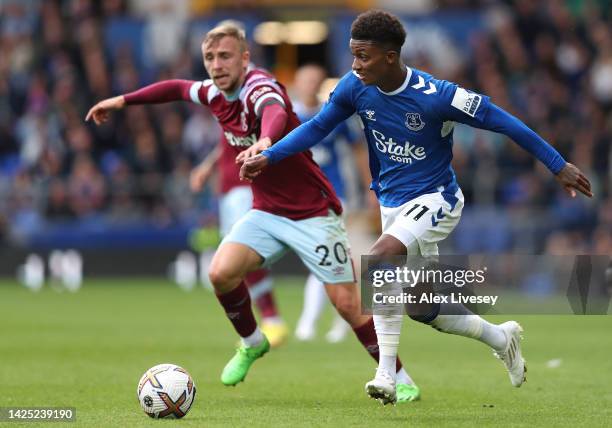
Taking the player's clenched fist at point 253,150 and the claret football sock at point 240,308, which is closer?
the player's clenched fist at point 253,150

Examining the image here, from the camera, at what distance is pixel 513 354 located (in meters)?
8.33

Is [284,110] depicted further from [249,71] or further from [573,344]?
[573,344]

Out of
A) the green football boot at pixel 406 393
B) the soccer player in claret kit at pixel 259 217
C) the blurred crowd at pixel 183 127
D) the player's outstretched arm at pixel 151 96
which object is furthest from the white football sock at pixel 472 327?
the blurred crowd at pixel 183 127

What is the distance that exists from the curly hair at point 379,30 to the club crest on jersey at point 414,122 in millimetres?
400

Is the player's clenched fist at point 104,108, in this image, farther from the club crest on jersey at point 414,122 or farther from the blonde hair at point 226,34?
the club crest on jersey at point 414,122

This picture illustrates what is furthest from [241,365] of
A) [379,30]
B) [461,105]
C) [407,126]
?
[379,30]

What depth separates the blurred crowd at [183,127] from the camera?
21.4 metres

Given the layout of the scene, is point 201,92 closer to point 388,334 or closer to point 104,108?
point 104,108

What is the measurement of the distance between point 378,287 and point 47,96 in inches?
738

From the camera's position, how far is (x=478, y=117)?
775 cm

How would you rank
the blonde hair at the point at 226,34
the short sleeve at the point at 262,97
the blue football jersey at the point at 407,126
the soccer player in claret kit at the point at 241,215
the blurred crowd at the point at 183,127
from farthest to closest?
the blurred crowd at the point at 183,127 → the soccer player in claret kit at the point at 241,215 → the blonde hair at the point at 226,34 → the short sleeve at the point at 262,97 → the blue football jersey at the point at 407,126

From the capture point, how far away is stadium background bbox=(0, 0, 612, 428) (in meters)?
17.6

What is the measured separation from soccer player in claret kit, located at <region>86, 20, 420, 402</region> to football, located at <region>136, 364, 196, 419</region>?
1.36 meters

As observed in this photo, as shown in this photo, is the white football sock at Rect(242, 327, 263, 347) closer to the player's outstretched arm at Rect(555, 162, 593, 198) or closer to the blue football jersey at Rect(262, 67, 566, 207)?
the blue football jersey at Rect(262, 67, 566, 207)
